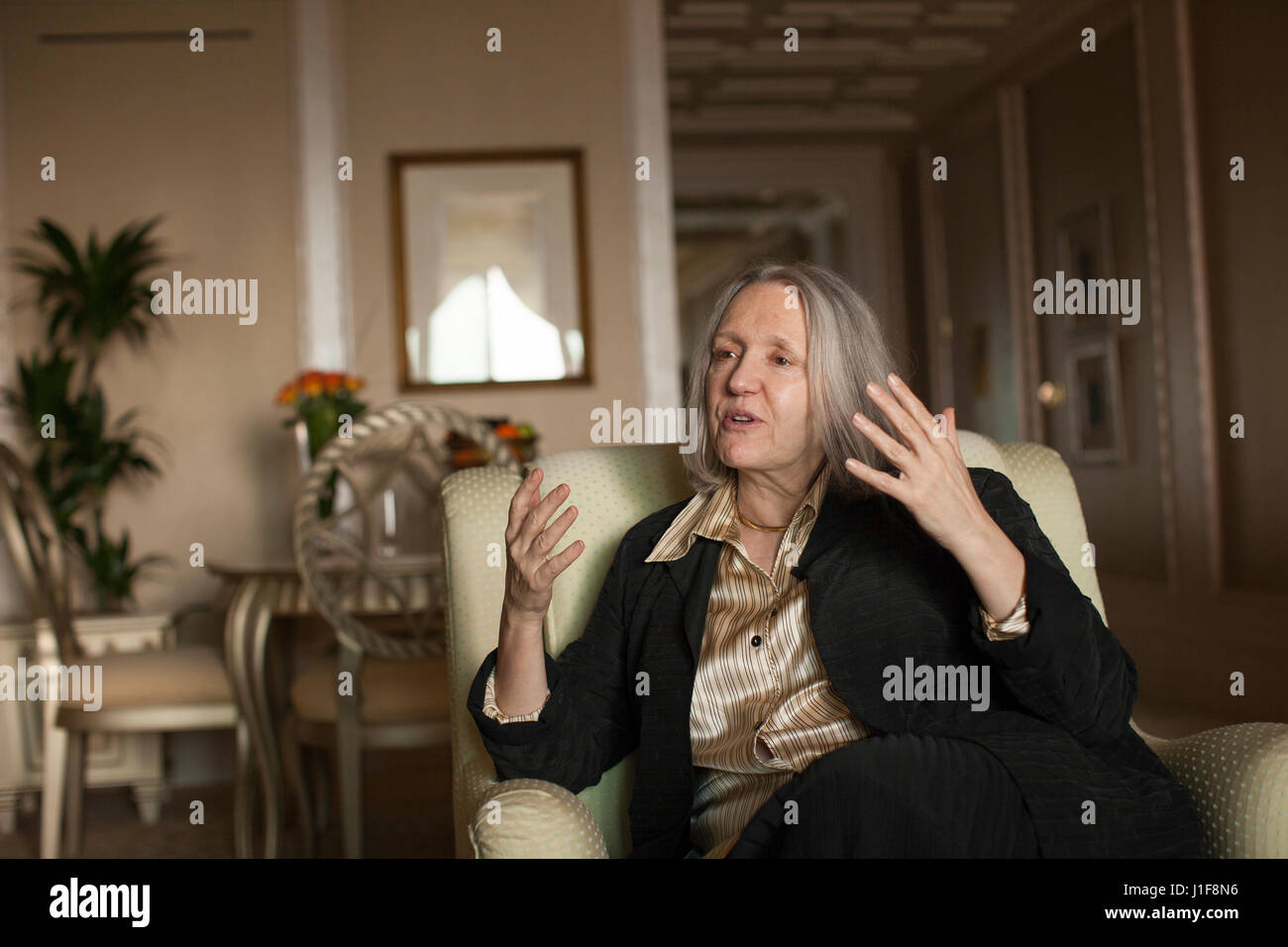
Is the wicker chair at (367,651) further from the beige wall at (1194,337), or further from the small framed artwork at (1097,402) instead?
the small framed artwork at (1097,402)

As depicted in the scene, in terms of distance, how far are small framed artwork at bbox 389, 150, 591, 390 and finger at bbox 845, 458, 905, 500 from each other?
3.13 meters

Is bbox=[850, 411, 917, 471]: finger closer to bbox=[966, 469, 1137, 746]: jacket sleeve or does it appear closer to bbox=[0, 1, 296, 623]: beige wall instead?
bbox=[966, 469, 1137, 746]: jacket sleeve

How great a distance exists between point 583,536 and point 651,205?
2.80 m

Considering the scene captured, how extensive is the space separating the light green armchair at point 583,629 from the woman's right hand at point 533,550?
214 mm

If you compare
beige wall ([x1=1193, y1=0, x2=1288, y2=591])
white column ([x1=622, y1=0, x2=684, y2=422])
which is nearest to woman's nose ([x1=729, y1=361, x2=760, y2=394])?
white column ([x1=622, y1=0, x2=684, y2=422])

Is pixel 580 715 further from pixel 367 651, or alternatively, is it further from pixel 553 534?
pixel 367 651

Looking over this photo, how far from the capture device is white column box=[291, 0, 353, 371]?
14.0 feet

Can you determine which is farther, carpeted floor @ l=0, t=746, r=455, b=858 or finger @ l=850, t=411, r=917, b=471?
carpeted floor @ l=0, t=746, r=455, b=858

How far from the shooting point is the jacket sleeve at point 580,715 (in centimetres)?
147

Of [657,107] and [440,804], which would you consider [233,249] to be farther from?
[440,804]

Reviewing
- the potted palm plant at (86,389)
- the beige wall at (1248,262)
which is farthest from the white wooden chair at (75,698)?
the beige wall at (1248,262)

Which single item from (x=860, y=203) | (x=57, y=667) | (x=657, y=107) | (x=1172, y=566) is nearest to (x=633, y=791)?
(x=57, y=667)

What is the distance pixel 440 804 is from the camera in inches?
145

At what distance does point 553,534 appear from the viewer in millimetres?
1404
